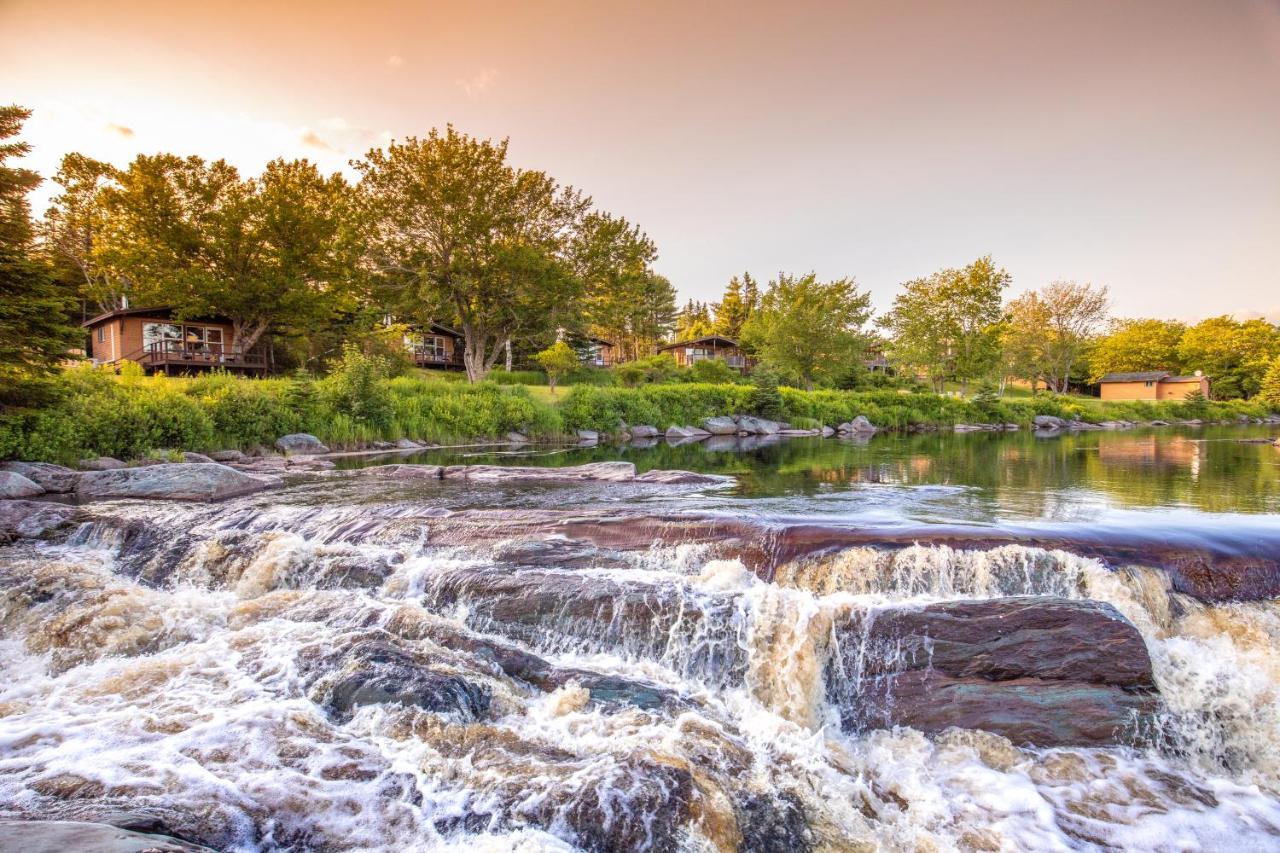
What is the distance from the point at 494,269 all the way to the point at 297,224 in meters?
12.2

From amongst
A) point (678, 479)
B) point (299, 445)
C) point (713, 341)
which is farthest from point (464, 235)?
point (713, 341)

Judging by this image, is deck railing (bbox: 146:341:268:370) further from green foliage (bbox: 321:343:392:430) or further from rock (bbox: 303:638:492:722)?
rock (bbox: 303:638:492:722)

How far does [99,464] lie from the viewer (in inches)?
551

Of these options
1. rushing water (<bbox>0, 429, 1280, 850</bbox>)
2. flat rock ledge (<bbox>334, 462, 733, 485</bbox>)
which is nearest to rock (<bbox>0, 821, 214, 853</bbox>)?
rushing water (<bbox>0, 429, 1280, 850</bbox>)

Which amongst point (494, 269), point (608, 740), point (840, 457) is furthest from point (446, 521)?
point (494, 269)

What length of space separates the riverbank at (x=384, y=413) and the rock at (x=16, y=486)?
2061 mm

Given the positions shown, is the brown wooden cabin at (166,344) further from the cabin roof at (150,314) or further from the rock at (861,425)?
the rock at (861,425)

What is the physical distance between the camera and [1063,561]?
241 inches

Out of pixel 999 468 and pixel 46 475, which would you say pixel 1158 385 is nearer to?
pixel 999 468

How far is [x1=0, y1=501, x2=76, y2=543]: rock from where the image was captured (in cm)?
917

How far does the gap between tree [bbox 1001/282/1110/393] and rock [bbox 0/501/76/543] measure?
6806cm

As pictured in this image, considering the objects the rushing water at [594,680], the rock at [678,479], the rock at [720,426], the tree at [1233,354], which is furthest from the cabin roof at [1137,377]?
the rock at [678,479]

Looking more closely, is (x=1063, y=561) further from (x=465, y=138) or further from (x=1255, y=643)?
(x=465, y=138)

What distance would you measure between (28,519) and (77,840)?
1007 cm
